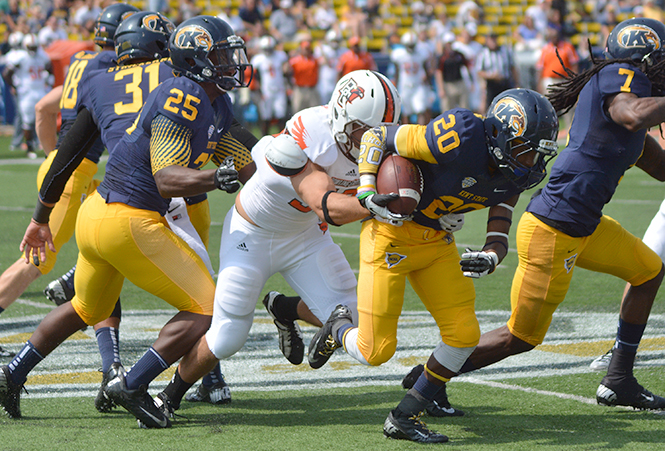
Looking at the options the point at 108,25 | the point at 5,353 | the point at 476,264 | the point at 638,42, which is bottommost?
the point at 5,353

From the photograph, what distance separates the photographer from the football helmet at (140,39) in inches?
185

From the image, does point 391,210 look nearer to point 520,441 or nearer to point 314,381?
point 520,441

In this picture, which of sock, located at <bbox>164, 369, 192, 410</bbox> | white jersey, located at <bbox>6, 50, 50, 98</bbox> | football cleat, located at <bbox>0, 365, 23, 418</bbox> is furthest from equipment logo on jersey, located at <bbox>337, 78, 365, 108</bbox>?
white jersey, located at <bbox>6, 50, 50, 98</bbox>

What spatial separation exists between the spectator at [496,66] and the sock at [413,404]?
13.7 metres

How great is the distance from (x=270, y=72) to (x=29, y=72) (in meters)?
4.80

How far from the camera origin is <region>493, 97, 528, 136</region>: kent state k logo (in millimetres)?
3506

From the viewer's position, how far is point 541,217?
13.5 feet

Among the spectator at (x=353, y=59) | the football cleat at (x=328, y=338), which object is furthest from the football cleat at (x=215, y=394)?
the spectator at (x=353, y=59)

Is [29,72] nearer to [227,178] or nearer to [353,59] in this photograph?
[353,59]

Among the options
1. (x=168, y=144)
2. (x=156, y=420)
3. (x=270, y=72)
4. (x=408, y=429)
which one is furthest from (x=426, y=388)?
(x=270, y=72)

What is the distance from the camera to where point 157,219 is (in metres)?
3.97

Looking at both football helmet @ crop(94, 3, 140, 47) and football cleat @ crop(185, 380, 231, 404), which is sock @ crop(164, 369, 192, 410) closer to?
football cleat @ crop(185, 380, 231, 404)

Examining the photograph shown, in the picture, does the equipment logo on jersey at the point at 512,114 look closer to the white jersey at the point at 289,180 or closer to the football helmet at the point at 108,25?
the white jersey at the point at 289,180

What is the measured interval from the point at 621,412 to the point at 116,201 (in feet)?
8.19
